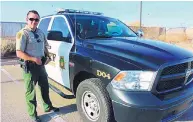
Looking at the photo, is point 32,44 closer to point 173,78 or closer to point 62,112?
point 62,112

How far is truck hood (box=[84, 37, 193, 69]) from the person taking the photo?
299 cm

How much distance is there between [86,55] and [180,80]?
1.39 metres

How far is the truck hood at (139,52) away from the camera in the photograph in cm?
299

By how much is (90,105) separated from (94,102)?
118 millimetres

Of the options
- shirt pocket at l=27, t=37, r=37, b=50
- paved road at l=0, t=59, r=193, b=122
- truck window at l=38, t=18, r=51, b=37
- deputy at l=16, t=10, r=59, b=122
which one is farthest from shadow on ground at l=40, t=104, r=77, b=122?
truck window at l=38, t=18, r=51, b=37

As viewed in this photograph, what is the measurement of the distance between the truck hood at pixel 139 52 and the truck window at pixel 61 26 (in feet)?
2.11

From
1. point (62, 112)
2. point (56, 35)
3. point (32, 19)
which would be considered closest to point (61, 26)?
point (56, 35)

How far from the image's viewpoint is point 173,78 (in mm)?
3020

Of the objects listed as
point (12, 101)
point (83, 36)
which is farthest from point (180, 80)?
point (12, 101)

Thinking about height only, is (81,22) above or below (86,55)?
above

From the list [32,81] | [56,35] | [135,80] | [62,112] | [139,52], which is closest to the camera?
[135,80]

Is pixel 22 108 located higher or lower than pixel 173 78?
lower

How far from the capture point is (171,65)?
298 cm

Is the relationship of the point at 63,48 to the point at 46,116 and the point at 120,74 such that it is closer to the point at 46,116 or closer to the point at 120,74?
the point at 46,116
